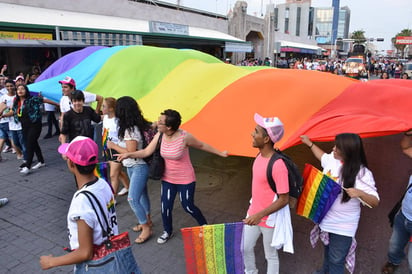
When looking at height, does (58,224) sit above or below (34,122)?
below

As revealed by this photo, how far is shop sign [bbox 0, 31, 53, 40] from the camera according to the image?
11438 mm

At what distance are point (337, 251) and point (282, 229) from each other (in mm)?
530

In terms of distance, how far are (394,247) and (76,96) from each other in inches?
175

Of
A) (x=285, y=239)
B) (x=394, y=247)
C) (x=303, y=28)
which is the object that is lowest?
(x=394, y=247)

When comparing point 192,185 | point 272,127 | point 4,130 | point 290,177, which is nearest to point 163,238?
point 192,185

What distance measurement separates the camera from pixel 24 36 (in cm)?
1202

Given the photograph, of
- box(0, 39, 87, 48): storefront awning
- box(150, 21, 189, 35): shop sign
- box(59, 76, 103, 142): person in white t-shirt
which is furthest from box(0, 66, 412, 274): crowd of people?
box(150, 21, 189, 35): shop sign

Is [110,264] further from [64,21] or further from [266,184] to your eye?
[64,21]

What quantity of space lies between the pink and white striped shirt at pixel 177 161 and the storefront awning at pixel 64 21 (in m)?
11.0

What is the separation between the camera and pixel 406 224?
8.89 ft

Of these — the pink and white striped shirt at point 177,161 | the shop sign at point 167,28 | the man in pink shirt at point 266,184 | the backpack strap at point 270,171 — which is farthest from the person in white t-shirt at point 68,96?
the shop sign at point 167,28

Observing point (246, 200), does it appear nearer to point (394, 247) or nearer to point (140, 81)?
point (394, 247)

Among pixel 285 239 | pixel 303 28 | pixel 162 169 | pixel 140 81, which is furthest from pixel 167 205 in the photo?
pixel 303 28

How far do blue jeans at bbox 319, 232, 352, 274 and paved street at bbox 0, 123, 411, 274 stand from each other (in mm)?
709
